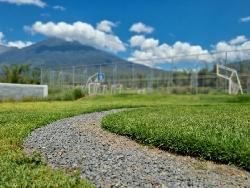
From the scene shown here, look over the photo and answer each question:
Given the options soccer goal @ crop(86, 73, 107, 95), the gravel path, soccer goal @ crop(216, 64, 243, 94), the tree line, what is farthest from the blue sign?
the gravel path

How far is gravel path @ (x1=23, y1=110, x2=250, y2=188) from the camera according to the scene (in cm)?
621

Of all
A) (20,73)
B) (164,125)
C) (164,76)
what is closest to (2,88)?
(164,76)

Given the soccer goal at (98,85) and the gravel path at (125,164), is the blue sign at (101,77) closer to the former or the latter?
the soccer goal at (98,85)

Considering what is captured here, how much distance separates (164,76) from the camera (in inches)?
1566

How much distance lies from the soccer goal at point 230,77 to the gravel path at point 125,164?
85.1 feet

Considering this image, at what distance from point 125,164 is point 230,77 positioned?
2893 cm

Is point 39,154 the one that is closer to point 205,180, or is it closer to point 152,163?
point 152,163

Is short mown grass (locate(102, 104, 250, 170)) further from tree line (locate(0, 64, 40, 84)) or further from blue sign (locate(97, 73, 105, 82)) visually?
tree line (locate(0, 64, 40, 84))

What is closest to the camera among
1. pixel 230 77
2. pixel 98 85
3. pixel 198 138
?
pixel 198 138

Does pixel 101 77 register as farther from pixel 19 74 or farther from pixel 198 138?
pixel 198 138

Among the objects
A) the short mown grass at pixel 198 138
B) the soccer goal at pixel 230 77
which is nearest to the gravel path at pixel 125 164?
the short mown grass at pixel 198 138

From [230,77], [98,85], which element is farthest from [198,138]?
[98,85]

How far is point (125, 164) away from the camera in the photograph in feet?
23.1

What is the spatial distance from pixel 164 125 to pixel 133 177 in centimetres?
330
